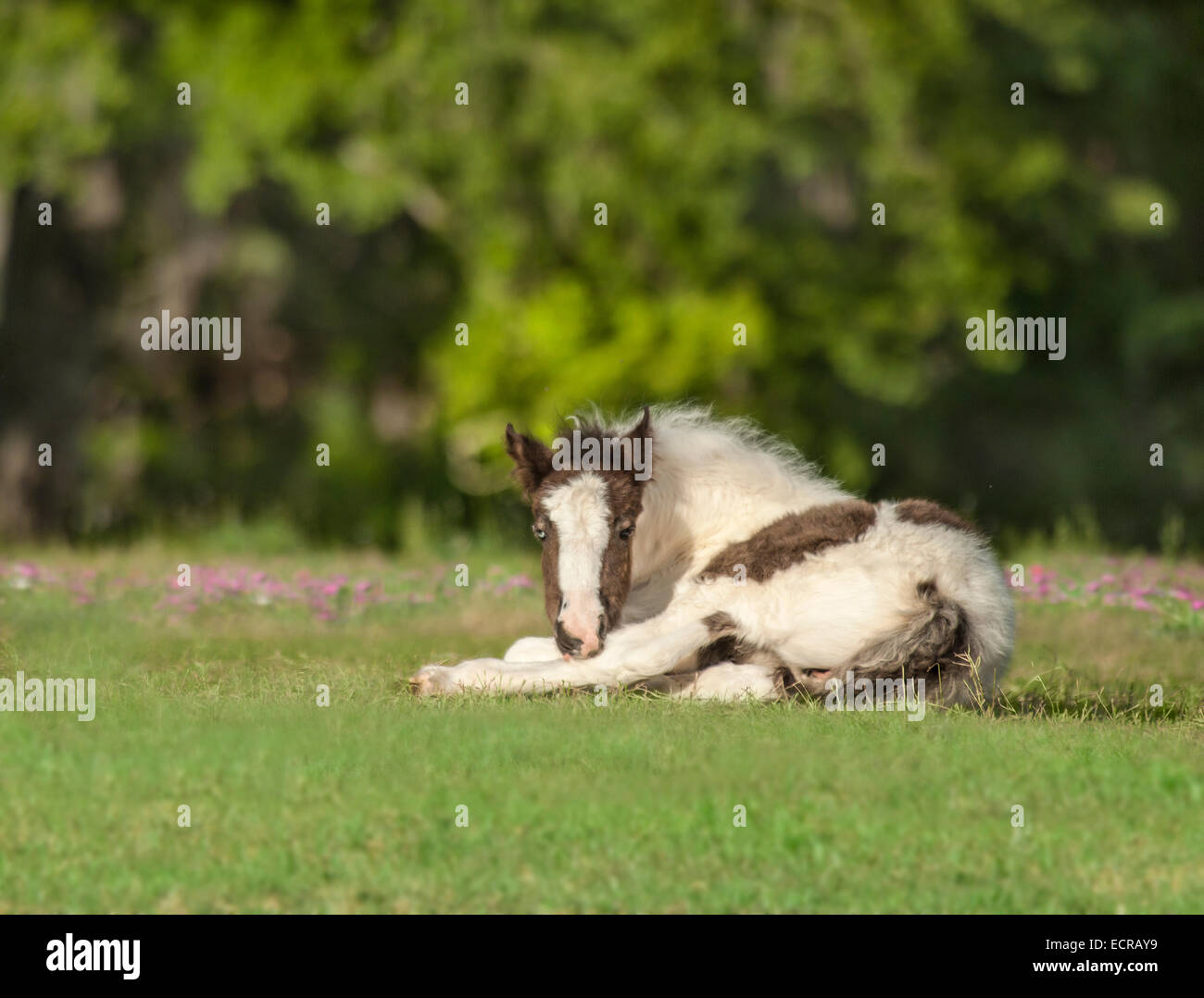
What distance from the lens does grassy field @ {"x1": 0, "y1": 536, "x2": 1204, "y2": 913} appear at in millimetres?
6062

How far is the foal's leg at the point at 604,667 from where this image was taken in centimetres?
927

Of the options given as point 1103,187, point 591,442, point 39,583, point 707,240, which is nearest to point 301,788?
point 591,442

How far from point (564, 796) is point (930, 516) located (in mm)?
3573

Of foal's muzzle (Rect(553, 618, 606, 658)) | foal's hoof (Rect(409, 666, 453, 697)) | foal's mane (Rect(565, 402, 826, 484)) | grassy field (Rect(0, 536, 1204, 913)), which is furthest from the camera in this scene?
foal's mane (Rect(565, 402, 826, 484))

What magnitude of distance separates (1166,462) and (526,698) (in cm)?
2182

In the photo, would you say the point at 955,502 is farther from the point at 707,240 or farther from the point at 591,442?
the point at 591,442

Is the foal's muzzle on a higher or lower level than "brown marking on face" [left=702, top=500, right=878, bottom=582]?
lower

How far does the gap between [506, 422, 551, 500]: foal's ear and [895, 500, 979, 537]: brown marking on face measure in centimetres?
209

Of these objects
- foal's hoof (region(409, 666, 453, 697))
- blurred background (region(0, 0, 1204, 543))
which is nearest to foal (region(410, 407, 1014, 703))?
foal's hoof (region(409, 666, 453, 697))

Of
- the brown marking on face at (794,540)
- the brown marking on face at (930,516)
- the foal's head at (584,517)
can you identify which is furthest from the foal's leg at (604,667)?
the brown marking on face at (930,516)

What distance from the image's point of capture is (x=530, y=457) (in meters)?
9.55

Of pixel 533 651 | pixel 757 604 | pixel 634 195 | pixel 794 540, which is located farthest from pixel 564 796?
pixel 634 195

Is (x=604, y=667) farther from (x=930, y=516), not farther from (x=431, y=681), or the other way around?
(x=930, y=516)

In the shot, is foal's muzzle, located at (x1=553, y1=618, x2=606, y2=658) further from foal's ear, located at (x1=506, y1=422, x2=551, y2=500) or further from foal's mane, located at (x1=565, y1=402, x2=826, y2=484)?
foal's mane, located at (x1=565, y1=402, x2=826, y2=484)
